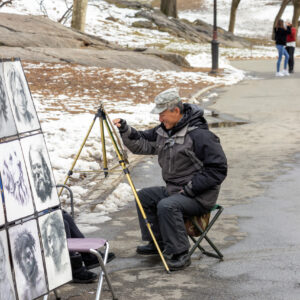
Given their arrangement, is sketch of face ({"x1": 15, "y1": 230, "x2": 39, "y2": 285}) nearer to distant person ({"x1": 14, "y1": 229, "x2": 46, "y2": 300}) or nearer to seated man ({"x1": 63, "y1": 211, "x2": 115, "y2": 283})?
distant person ({"x1": 14, "y1": 229, "x2": 46, "y2": 300})

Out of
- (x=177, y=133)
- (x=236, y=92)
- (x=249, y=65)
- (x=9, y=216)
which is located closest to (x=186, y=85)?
(x=236, y=92)

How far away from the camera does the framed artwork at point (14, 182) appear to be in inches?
170

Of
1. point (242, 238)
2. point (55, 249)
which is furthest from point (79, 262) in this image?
point (242, 238)

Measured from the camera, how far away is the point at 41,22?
92.8ft

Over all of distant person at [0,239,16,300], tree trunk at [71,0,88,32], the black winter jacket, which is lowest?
distant person at [0,239,16,300]

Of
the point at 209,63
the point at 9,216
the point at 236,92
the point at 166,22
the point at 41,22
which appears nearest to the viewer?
the point at 9,216

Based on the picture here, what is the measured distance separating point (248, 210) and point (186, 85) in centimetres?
1423

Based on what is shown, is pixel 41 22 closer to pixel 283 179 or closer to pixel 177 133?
pixel 283 179

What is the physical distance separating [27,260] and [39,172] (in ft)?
1.92

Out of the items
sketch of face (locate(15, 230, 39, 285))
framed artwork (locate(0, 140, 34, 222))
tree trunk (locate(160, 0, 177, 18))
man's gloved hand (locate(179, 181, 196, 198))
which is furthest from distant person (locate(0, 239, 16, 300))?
tree trunk (locate(160, 0, 177, 18))

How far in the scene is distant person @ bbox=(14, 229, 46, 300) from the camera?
4418 millimetres

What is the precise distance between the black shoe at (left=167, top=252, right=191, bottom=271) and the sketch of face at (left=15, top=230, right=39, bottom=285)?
1915mm

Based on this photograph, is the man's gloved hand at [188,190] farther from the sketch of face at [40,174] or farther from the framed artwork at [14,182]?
the framed artwork at [14,182]

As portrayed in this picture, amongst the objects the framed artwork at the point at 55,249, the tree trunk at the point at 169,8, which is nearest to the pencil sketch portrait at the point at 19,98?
the framed artwork at the point at 55,249
